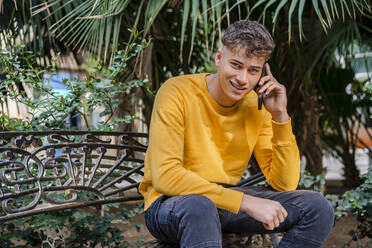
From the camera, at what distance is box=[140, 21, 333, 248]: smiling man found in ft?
5.38

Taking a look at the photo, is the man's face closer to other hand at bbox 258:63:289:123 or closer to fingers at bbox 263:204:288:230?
other hand at bbox 258:63:289:123

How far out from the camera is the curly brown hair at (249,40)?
5.70ft

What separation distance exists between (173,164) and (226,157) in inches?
14.2

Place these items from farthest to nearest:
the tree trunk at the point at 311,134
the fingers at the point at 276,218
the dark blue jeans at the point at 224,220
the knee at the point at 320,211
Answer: the tree trunk at the point at 311,134 → the knee at the point at 320,211 → the fingers at the point at 276,218 → the dark blue jeans at the point at 224,220

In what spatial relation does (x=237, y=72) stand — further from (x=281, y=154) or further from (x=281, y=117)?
(x=281, y=154)

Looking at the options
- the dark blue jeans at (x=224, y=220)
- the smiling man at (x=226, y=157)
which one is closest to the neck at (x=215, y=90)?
the smiling man at (x=226, y=157)

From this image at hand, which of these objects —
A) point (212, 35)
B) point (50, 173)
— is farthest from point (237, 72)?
point (212, 35)

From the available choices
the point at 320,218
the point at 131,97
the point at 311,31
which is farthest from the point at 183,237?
the point at 311,31

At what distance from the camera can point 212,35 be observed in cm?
368

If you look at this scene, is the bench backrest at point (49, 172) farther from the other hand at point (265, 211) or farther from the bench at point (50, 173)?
the other hand at point (265, 211)

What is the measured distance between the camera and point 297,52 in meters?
3.51

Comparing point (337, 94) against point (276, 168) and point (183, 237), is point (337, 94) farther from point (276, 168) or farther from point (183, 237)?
point (183, 237)

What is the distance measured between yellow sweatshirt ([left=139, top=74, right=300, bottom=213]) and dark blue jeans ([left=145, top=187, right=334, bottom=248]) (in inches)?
2.9

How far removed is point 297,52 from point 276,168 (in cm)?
182
